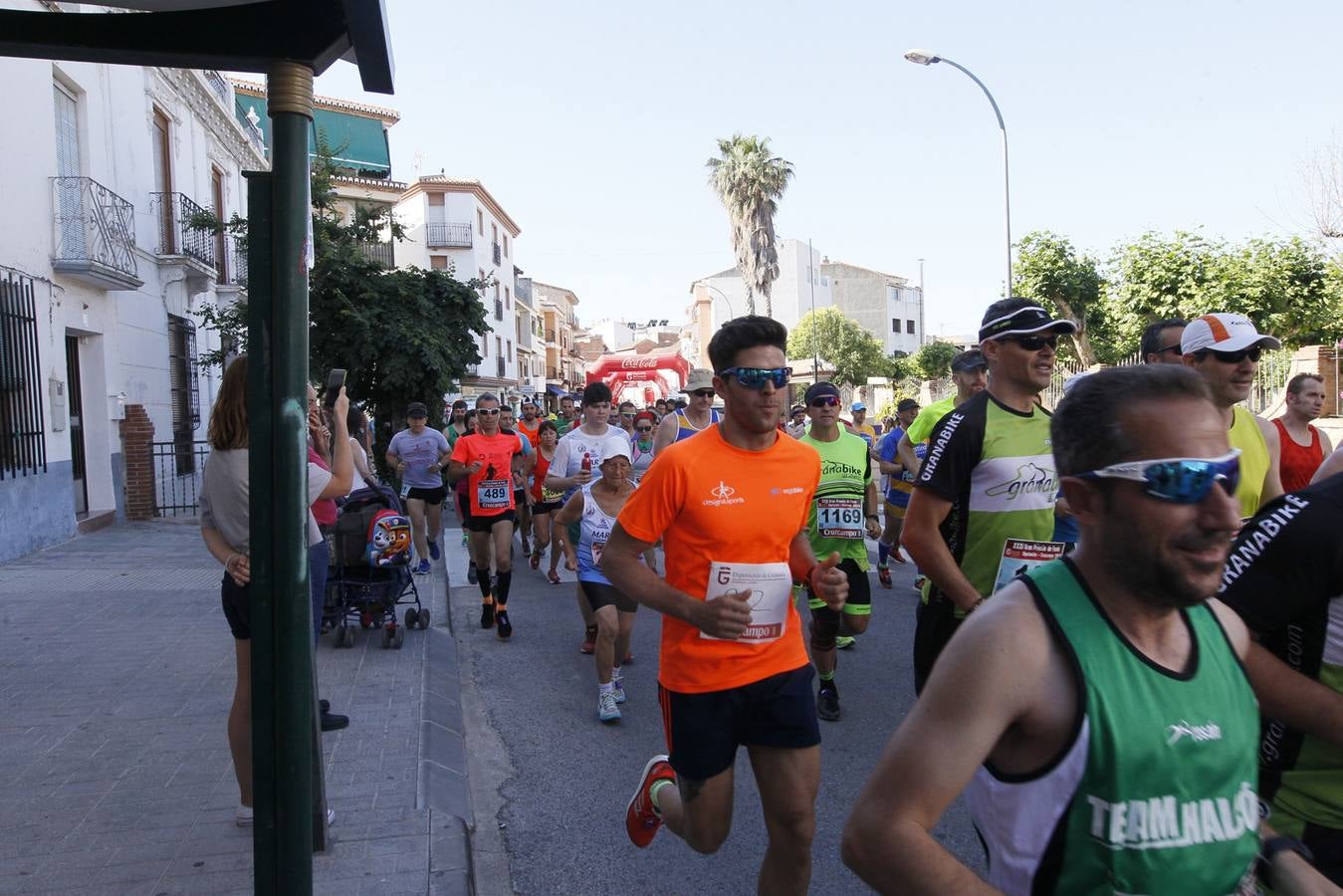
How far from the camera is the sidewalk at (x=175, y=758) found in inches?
151

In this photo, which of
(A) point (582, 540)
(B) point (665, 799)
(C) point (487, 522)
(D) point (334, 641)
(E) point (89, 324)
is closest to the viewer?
(B) point (665, 799)

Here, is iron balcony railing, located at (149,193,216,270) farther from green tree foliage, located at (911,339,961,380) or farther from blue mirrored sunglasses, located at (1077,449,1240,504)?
green tree foliage, located at (911,339,961,380)

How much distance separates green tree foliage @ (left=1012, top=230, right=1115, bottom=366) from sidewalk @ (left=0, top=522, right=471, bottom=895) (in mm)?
20708

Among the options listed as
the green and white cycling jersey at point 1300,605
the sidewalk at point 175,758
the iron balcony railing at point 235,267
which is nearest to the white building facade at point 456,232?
the iron balcony railing at point 235,267

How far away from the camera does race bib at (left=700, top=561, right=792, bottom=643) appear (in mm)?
3348

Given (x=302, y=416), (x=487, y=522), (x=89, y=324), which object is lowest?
(x=487, y=522)

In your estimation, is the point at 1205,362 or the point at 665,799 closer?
the point at 665,799

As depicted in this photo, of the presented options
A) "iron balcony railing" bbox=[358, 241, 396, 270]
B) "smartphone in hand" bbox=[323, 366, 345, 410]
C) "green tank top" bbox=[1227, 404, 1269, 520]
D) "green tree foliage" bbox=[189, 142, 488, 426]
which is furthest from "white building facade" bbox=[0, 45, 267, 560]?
"green tank top" bbox=[1227, 404, 1269, 520]

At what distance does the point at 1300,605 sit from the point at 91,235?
15.1 m

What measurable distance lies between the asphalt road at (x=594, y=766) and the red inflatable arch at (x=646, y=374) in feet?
76.4

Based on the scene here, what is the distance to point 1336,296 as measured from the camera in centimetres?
1991

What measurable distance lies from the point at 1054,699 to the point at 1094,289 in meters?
26.5

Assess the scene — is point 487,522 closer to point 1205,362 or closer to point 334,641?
point 334,641

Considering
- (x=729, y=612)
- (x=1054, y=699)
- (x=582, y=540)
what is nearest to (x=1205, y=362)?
(x=729, y=612)
